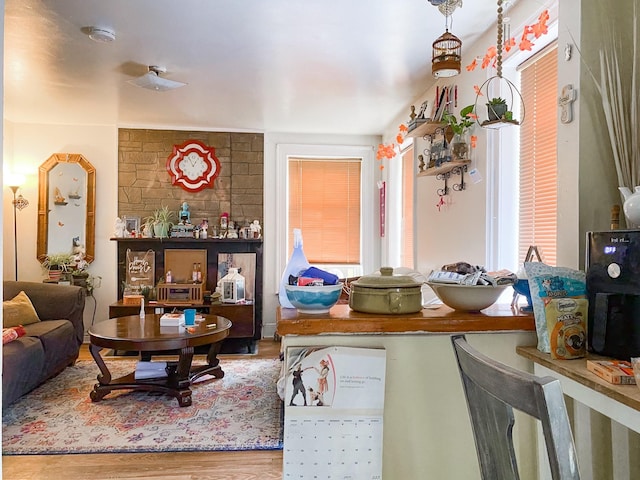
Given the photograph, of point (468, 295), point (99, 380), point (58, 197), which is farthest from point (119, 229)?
point (468, 295)

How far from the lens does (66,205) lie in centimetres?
496

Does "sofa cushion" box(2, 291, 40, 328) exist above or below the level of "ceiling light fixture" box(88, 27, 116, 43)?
below

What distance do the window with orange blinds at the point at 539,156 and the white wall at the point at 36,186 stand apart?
4.37m

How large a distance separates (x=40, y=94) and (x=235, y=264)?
2487mm

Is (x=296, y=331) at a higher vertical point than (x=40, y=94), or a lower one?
lower

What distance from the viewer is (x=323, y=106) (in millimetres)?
4219

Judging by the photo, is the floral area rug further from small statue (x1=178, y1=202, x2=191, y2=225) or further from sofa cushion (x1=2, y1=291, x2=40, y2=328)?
small statue (x1=178, y1=202, x2=191, y2=225)

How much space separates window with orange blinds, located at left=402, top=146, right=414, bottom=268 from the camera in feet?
14.5

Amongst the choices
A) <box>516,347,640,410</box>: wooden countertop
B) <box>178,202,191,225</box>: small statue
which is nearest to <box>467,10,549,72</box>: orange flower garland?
<box>516,347,640,410</box>: wooden countertop

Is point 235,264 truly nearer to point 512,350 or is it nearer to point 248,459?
point 248,459

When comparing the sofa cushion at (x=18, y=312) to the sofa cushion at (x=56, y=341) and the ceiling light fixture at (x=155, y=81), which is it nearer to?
the sofa cushion at (x=56, y=341)

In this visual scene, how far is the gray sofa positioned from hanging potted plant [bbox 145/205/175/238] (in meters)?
1.08

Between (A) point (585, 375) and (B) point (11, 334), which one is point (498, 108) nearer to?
(A) point (585, 375)

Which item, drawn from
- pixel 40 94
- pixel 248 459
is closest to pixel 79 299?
pixel 40 94
